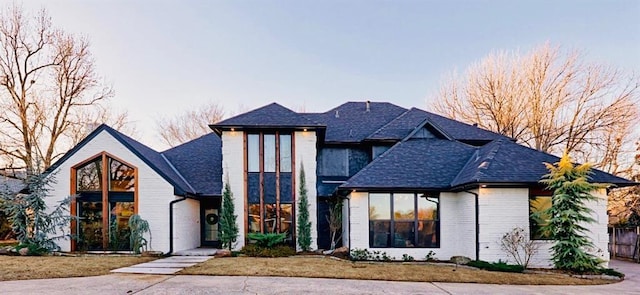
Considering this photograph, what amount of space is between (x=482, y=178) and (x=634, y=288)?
4.43m

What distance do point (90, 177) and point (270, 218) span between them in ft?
23.4

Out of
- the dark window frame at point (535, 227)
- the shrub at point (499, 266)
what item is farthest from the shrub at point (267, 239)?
the dark window frame at point (535, 227)

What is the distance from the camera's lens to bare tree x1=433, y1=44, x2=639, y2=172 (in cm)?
2122

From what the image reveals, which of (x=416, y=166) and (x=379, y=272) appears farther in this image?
(x=416, y=166)

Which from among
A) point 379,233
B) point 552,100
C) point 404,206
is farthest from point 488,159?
point 552,100

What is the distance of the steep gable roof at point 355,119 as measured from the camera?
18469 mm

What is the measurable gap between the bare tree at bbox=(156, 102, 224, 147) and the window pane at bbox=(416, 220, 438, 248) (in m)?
25.0

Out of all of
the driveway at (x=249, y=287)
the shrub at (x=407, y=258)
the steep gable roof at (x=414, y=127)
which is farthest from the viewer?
the steep gable roof at (x=414, y=127)

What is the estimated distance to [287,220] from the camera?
16.6 metres

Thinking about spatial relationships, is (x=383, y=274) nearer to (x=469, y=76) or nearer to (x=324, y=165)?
(x=324, y=165)

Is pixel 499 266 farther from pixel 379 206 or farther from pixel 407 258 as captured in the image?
pixel 379 206

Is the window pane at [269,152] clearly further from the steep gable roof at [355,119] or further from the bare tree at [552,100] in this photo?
the bare tree at [552,100]

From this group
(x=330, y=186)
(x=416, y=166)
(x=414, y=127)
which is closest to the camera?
(x=416, y=166)

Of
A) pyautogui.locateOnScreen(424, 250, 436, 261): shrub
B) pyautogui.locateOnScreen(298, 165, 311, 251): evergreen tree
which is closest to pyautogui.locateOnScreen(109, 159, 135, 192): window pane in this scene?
pyautogui.locateOnScreen(298, 165, 311, 251): evergreen tree
